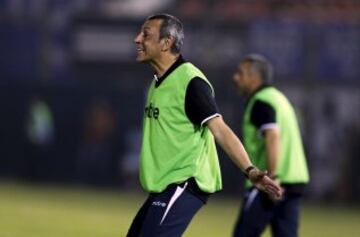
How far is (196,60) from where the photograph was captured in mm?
24297

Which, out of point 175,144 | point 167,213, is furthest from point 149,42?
point 167,213

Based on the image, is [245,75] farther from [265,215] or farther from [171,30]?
[171,30]

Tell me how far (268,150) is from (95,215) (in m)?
8.45

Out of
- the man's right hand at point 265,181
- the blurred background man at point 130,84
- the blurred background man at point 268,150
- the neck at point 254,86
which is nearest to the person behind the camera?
the man's right hand at point 265,181

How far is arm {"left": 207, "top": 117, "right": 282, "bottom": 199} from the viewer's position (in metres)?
7.70

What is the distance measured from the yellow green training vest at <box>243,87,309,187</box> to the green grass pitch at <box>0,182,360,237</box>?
4.56m

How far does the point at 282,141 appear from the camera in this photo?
10.7 m

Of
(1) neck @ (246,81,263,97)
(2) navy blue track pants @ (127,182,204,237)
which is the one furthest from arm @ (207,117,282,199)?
(1) neck @ (246,81,263,97)

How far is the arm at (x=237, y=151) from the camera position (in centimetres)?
770

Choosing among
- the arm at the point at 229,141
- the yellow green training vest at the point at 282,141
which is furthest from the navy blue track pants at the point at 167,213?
the yellow green training vest at the point at 282,141

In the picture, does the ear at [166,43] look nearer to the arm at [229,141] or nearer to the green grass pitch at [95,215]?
the arm at [229,141]

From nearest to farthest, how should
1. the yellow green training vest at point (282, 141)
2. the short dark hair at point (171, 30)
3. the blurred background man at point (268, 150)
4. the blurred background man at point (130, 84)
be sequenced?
1. the short dark hair at point (171, 30)
2. the blurred background man at point (268, 150)
3. the yellow green training vest at point (282, 141)
4. the blurred background man at point (130, 84)

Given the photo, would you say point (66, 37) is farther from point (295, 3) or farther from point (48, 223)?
point (48, 223)

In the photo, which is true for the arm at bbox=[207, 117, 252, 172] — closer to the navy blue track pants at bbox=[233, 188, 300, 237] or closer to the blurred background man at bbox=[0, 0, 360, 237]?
the navy blue track pants at bbox=[233, 188, 300, 237]
